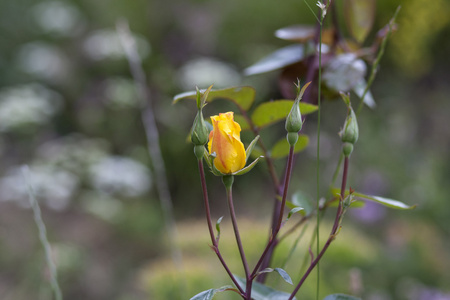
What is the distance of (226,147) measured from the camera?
300mm

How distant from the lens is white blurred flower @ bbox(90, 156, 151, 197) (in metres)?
1.76

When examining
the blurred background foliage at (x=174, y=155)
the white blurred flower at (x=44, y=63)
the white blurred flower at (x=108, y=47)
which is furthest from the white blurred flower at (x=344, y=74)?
the white blurred flower at (x=44, y=63)

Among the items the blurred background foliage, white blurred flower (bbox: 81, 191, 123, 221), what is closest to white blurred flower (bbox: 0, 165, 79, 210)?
the blurred background foliage

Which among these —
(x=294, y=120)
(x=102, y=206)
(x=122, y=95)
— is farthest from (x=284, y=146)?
(x=122, y=95)

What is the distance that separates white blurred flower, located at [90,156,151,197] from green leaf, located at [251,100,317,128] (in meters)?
1.39

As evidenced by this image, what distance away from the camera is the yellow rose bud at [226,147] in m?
0.30

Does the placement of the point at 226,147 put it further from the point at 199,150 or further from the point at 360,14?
the point at 360,14

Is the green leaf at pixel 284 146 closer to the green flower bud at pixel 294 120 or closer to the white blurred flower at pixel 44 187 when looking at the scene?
the green flower bud at pixel 294 120

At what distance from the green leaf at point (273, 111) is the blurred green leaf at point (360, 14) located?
0.14 meters

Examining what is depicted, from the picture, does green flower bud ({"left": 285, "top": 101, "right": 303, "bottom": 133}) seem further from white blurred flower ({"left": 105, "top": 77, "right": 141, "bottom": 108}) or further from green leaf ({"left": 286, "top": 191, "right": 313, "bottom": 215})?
white blurred flower ({"left": 105, "top": 77, "right": 141, "bottom": 108})

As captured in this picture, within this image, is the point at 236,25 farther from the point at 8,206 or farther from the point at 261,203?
the point at 8,206

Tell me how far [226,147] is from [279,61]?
0.69ft

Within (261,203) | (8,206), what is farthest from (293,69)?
(8,206)

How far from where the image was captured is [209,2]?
11.8 ft
